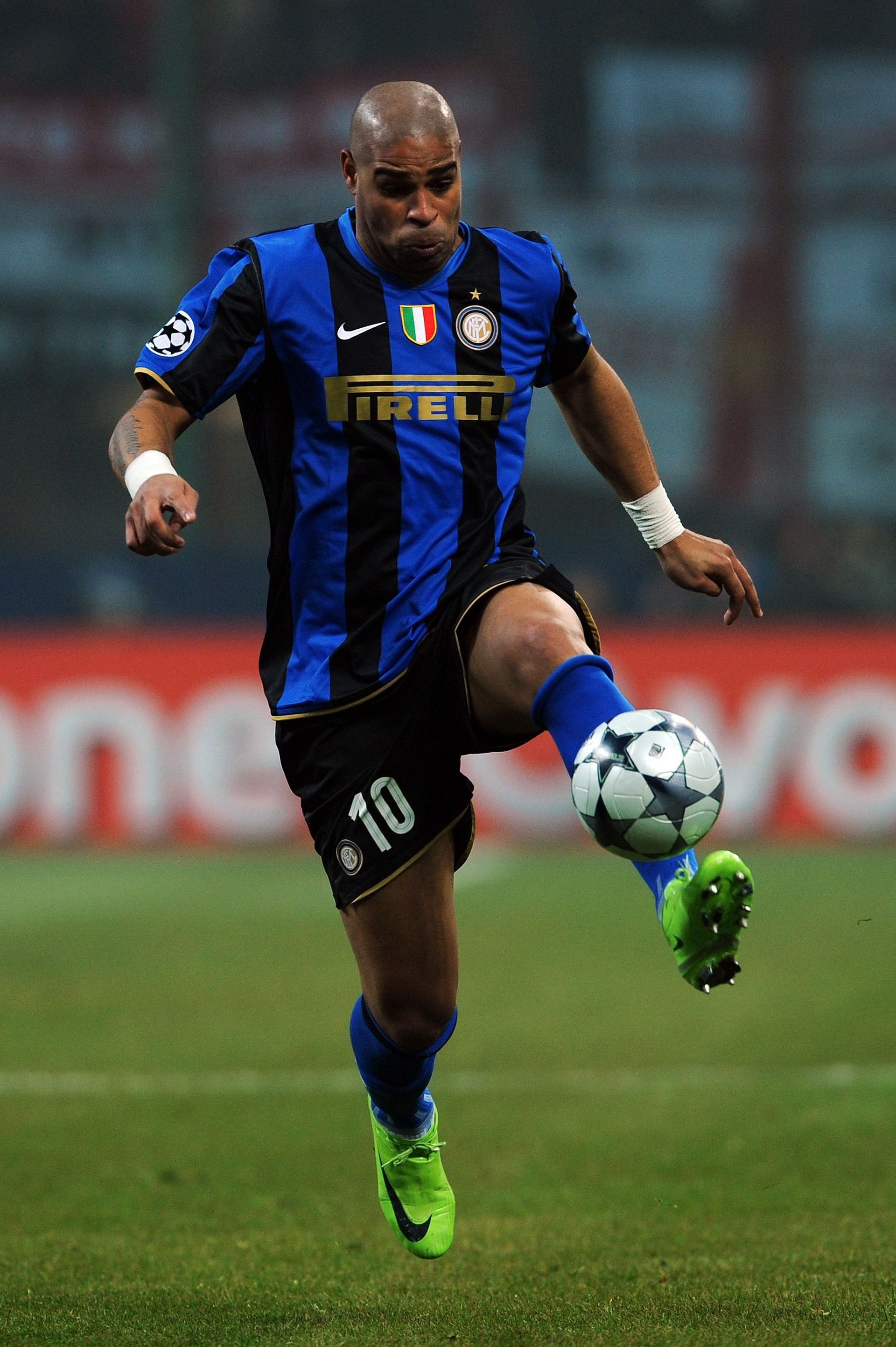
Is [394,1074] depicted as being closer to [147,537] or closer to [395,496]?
[395,496]

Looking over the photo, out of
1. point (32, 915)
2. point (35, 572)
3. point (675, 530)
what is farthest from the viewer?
point (35, 572)

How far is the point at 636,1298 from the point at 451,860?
95 cm

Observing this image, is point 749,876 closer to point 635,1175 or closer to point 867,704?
point 635,1175

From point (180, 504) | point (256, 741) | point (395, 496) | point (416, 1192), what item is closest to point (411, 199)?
point (395, 496)

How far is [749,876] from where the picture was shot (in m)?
3.22

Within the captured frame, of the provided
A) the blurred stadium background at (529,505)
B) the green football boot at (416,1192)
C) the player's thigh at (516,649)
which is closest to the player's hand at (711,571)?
the player's thigh at (516,649)

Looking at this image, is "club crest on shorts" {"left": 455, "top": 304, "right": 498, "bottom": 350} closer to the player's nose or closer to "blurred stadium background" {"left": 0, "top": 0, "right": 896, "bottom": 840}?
the player's nose

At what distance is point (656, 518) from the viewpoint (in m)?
4.14

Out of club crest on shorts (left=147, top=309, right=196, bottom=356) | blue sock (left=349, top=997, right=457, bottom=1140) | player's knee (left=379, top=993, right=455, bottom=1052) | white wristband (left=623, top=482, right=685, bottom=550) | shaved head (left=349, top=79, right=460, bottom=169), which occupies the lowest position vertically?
blue sock (left=349, top=997, right=457, bottom=1140)

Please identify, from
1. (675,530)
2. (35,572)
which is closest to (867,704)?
(35,572)

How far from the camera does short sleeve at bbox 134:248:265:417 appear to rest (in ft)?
12.1

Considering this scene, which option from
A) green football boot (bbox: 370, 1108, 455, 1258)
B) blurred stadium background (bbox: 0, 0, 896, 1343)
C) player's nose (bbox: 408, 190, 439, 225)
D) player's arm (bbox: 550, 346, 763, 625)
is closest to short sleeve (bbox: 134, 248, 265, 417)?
player's nose (bbox: 408, 190, 439, 225)

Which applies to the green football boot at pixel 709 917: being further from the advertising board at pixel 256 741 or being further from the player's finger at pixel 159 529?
the advertising board at pixel 256 741

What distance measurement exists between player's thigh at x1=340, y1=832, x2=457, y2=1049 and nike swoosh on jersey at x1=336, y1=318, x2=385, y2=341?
1.01 meters
